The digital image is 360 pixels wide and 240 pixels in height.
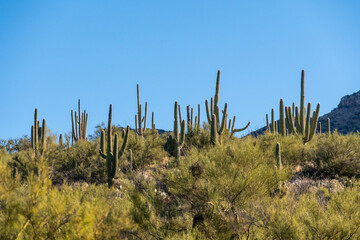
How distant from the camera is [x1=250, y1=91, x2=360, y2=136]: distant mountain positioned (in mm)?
49094

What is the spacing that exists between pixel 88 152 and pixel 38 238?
14652 millimetres

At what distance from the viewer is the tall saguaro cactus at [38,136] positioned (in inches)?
681

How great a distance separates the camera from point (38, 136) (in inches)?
731

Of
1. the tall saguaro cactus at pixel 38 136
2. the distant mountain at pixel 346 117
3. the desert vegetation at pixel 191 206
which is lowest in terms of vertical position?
the desert vegetation at pixel 191 206

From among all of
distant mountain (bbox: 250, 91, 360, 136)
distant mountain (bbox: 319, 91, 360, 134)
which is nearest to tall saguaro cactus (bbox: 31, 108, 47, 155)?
distant mountain (bbox: 250, 91, 360, 136)

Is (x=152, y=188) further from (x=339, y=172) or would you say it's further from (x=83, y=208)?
(x=339, y=172)

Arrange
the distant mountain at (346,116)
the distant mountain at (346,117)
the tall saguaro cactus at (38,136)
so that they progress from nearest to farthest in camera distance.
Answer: the tall saguaro cactus at (38,136)
the distant mountain at (346,117)
the distant mountain at (346,116)

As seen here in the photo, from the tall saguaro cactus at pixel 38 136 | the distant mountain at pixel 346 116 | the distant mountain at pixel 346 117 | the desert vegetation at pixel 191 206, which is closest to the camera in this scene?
the desert vegetation at pixel 191 206

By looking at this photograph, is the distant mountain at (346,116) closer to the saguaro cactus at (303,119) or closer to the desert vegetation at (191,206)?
the saguaro cactus at (303,119)

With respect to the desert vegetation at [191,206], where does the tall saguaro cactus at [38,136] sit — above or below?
above

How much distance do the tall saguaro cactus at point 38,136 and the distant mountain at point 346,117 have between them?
102 ft

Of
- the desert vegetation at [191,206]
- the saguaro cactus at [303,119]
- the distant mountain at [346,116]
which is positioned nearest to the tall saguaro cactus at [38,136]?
the desert vegetation at [191,206]

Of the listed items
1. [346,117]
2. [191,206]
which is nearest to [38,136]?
[191,206]

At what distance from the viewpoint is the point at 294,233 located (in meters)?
7.45
